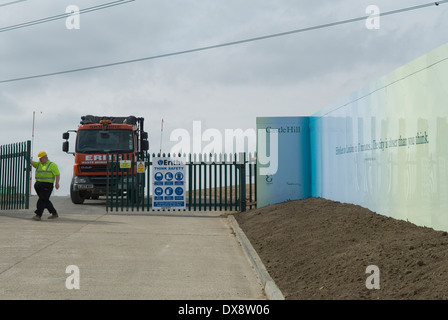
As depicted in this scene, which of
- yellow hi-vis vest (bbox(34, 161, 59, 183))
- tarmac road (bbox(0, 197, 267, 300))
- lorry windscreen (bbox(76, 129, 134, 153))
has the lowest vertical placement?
tarmac road (bbox(0, 197, 267, 300))

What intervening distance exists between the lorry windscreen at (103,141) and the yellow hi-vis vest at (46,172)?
4.46 meters

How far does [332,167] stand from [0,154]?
11.6 m

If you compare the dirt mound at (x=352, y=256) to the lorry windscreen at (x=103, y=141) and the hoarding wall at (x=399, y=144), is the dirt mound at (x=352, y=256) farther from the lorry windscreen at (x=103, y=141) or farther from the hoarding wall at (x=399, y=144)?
the lorry windscreen at (x=103, y=141)

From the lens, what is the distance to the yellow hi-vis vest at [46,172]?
15.8m

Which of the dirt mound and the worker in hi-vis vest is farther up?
the worker in hi-vis vest

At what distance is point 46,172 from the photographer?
1584 centimetres

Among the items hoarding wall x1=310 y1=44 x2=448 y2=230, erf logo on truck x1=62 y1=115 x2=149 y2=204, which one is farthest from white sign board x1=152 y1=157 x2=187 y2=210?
hoarding wall x1=310 y1=44 x2=448 y2=230

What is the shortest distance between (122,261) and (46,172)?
712 cm

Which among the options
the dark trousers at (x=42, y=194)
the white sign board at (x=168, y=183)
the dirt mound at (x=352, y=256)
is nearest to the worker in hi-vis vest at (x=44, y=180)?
the dark trousers at (x=42, y=194)

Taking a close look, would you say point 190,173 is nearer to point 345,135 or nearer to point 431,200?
point 345,135

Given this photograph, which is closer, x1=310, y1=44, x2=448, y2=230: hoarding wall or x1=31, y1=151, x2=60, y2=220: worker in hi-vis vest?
x1=310, y1=44, x2=448, y2=230: hoarding wall

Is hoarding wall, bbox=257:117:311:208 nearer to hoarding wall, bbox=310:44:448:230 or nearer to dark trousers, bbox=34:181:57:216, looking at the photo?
hoarding wall, bbox=310:44:448:230

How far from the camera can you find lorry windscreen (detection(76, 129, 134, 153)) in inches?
800
